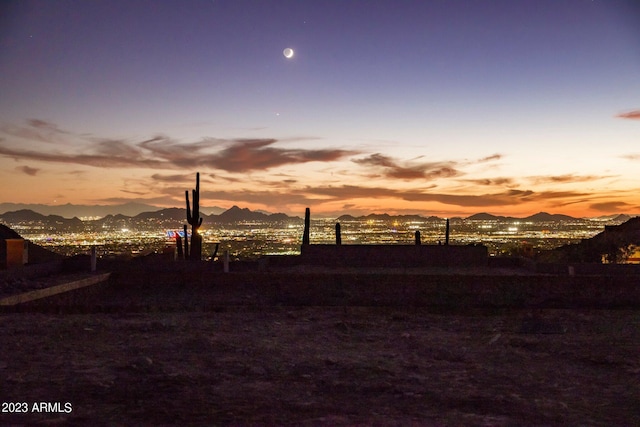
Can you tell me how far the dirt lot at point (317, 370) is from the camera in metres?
5.93

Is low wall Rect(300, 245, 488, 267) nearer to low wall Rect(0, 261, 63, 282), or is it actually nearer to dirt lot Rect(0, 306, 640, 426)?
low wall Rect(0, 261, 63, 282)

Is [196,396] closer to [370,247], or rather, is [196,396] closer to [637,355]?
[637,355]

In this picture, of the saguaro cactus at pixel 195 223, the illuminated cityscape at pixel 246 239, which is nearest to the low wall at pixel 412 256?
the saguaro cactus at pixel 195 223

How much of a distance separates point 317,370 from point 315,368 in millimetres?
105

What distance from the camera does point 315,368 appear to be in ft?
25.7

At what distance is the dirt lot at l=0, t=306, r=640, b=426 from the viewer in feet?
19.5

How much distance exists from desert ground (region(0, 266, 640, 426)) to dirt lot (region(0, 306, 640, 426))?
24mm

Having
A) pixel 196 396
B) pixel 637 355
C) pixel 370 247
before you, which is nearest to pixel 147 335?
pixel 196 396

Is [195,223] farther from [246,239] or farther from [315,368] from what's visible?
[246,239]

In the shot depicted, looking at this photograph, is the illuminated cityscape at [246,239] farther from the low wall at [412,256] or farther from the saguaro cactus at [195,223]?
the low wall at [412,256]

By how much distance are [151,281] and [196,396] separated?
40.1 ft

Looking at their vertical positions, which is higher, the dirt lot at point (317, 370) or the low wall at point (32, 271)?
the low wall at point (32, 271)

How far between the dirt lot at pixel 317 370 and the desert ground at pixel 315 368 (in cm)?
2

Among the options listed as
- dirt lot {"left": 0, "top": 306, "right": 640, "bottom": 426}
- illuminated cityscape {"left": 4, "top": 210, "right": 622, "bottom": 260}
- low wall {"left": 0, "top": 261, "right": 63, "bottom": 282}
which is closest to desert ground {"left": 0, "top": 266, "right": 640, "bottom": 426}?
dirt lot {"left": 0, "top": 306, "right": 640, "bottom": 426}
